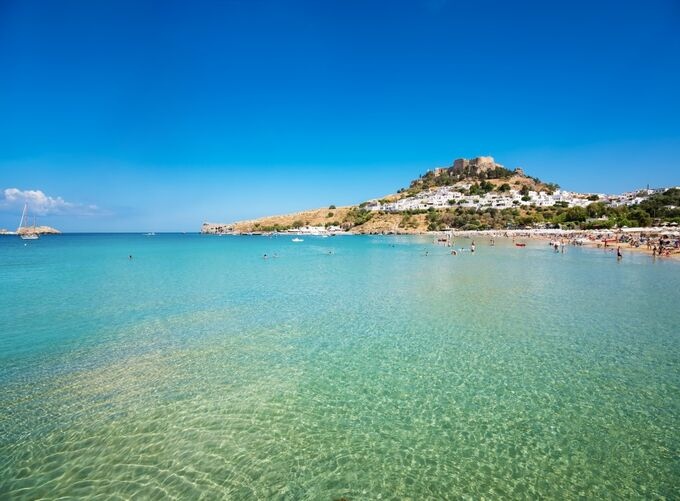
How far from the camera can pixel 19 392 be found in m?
10.1

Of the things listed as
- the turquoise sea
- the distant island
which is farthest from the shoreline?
the turquoise sea

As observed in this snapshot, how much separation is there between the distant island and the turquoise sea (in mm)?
88042

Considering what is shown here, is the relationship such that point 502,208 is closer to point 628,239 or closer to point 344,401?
point 628,239

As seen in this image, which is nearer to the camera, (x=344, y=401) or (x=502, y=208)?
(x=344, y=401)

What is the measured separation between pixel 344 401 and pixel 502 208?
145422mm

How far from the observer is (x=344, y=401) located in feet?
31.3

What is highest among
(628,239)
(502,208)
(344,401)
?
(502,208)

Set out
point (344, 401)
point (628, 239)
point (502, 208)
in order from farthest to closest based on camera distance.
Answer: point (502, 208) < point (628, 239) < point (344, 401)

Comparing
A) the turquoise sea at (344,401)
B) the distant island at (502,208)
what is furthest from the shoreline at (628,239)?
the turquoise sea at (344,401)

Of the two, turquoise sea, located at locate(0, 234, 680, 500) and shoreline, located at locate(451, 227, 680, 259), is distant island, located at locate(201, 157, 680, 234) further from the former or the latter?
turquoise sea, located at locate(0, 234, 680, 500)

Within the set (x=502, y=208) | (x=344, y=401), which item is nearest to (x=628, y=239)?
(x=344, y=401)

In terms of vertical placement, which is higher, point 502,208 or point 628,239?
point 502,208

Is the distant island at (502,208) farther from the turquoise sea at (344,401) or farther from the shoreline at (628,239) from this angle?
the turquoise sea at (344,401)

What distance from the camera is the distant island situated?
94.0 metres
